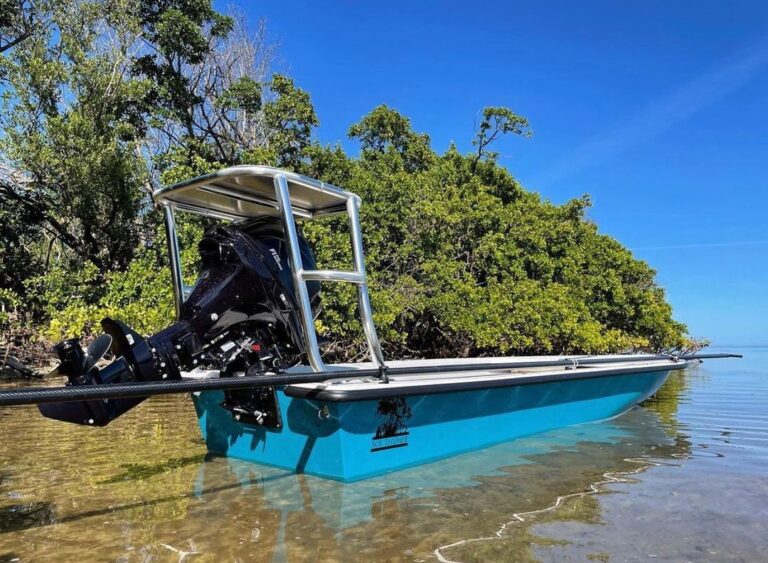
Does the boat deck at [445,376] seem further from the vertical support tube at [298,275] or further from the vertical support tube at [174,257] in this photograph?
the vertical support tube at [174,257]

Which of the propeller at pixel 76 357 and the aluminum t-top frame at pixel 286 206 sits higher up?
the aluminum t-top frame at pixel 286 206

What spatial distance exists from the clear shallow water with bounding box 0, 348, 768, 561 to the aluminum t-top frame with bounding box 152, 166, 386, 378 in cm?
89

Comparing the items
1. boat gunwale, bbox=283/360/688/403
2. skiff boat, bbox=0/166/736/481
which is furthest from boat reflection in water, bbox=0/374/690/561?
boat gunwale, bbox=283/360/688/403

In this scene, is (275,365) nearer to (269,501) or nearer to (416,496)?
(269,501)

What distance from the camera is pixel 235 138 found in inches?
611

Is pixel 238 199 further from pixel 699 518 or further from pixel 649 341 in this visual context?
pixel 649 341

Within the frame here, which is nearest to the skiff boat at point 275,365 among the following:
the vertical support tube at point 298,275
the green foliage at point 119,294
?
the vertical support tube at point 298,275

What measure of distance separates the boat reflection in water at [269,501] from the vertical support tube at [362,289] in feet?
2.82

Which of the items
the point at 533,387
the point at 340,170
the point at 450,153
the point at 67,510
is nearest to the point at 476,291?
the point at 340,170

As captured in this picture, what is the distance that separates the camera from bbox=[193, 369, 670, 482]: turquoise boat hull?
3559 millimetres

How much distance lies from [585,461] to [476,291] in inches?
371

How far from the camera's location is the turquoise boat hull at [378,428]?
3559mm

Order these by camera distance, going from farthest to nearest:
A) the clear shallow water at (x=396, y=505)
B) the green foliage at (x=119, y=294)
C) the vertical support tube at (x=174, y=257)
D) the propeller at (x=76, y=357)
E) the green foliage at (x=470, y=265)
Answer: the green foliage at (x=470, y=265) → the green foliage at (x=119, y=294) → the vertical support tube at (x=174, y=257) → the propeller at (x=76, y=357) → the clear shallow water at (x=396, y=505)

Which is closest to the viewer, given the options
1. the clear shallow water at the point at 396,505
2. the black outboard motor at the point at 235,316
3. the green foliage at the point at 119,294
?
the clear shallow water at the point at 396,505
